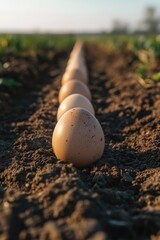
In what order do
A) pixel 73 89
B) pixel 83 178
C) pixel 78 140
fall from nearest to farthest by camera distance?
pixel 83 178 < pixel 78 140 < pixel 73 89

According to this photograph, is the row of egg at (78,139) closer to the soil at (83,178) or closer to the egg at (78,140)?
the egg at (78,140)

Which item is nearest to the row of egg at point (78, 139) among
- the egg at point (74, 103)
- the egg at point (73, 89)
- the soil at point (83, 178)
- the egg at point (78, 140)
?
the egg at point (78, 140)

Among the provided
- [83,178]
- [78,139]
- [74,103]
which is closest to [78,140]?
[78,139]

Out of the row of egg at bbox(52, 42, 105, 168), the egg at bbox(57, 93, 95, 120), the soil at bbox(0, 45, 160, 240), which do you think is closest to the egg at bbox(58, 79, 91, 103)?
the soil at bbox(0, 45, 160, 240)

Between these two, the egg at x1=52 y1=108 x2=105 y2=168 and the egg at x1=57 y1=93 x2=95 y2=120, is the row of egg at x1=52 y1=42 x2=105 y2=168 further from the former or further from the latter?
the egg at x1=57 y1=93 x2=95 y2=120

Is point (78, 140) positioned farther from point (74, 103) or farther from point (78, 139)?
point (74, 103)

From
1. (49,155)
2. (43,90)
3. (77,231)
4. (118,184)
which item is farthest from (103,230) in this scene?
(43,90)
